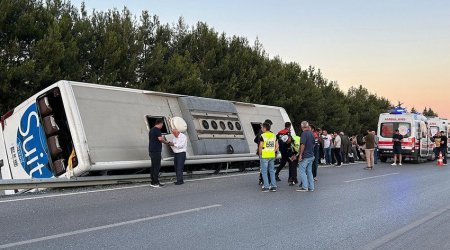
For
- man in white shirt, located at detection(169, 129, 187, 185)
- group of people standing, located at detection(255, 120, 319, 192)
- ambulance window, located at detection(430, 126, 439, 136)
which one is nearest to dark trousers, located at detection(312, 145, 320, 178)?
group of people standing, located at detection(255, 120, 319, 192)

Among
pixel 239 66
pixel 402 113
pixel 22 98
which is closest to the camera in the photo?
pixel 22 98

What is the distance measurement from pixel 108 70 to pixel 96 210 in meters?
18.4

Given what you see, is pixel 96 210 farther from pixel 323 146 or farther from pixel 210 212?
pixel 323 146

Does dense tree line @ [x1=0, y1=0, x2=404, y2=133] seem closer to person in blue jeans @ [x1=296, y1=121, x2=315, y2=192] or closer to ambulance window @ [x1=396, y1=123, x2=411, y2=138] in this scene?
ambulance window @ [x1=396, y1=123, x2=411, y2=138]

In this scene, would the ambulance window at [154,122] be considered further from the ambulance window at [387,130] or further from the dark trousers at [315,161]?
the ambulance window at [387,130]

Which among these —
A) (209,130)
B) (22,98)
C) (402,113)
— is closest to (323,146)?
(402,113)

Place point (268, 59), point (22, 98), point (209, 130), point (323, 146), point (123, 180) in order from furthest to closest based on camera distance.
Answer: point (268, 59) → point (323, 146) → point (22, 98) → point (209, 130) → point (123, 180)

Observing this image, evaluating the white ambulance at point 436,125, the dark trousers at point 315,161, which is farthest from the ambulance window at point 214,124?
the white ambulance at point 436,125

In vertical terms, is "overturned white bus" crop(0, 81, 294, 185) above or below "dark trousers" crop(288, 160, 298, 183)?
above

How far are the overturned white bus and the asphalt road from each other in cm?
107

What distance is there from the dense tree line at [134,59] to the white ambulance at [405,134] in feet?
35.2

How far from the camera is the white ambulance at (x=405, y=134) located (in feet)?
78.4

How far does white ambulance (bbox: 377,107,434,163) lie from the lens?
2389 centimetres

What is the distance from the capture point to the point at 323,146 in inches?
883
